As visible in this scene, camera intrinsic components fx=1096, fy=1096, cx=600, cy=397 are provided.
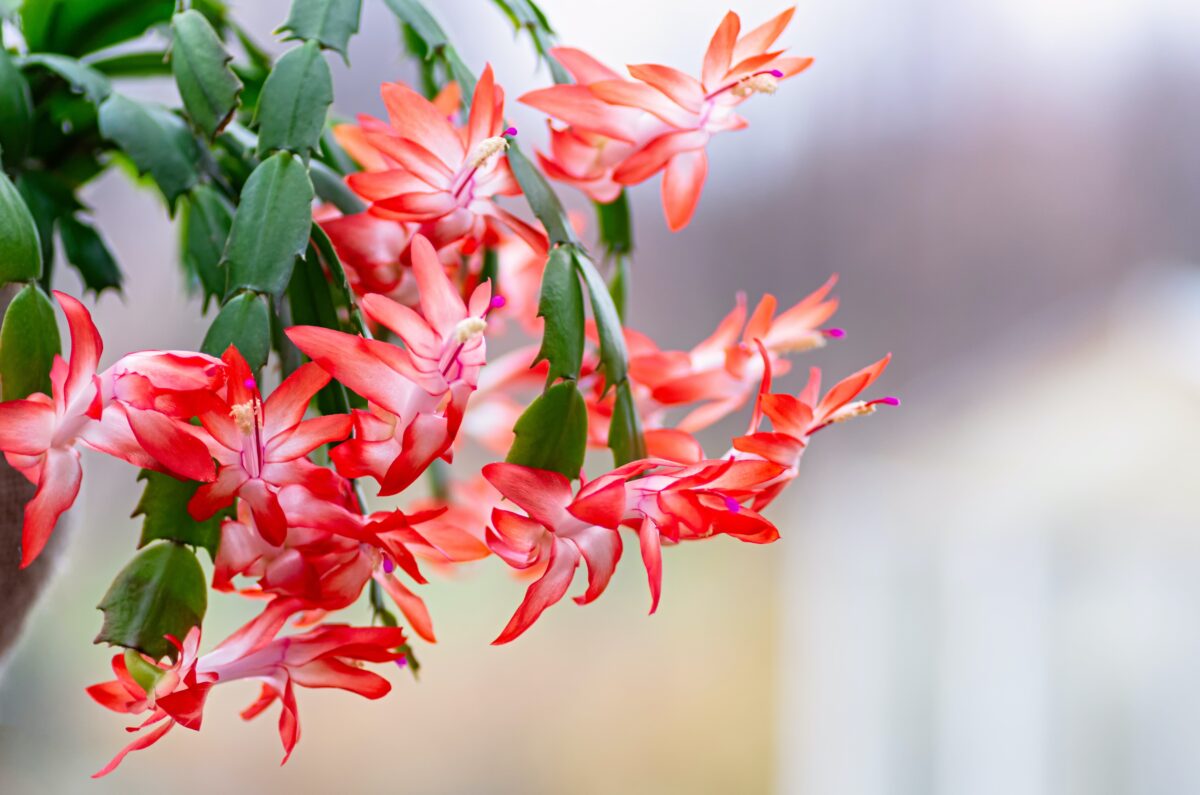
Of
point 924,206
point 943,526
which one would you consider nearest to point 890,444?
point 943,526

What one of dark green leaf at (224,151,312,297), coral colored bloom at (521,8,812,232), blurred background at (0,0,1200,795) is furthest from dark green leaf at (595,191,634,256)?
blurred background at (0,0,1200,795)

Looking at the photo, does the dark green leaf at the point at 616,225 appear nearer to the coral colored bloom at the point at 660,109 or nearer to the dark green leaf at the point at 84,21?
the coral colored bloom at the point at 660,109

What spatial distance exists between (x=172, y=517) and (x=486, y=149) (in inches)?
6.0

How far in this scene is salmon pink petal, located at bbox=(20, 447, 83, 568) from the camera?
30 centimetres

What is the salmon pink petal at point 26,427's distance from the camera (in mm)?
301

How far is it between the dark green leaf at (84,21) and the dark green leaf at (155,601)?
338mm

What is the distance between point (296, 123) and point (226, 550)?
0.15m

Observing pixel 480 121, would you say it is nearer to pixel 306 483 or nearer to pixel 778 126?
pixel 306 483

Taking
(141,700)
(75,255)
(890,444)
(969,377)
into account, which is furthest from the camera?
(890,444)

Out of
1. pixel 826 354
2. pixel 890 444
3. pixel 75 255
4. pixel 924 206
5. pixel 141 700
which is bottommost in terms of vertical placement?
pixel 141 700

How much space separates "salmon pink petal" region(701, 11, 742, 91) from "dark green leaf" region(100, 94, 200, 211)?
230 millimetres

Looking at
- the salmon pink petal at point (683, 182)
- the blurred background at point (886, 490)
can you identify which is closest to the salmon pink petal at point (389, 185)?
the salmon pink petal at point (683, 182)

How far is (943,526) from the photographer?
2045 millimetres

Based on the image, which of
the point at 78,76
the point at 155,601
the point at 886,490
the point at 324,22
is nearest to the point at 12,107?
the point at 78,76
